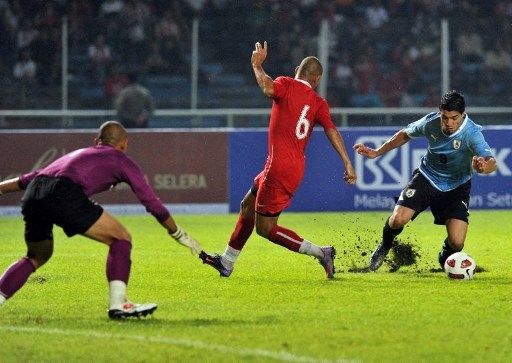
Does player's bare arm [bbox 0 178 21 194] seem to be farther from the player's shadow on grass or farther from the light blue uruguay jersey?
the light blue uruguay jersey

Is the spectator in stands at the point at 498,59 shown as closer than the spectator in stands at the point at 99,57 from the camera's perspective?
No

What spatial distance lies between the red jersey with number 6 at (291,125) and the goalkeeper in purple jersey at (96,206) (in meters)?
2.85

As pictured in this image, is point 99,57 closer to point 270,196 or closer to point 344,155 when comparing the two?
point 270,196

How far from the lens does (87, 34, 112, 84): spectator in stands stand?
24406mm

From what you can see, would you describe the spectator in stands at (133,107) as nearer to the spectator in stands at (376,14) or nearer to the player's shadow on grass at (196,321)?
the spectator in stands at (376,14)

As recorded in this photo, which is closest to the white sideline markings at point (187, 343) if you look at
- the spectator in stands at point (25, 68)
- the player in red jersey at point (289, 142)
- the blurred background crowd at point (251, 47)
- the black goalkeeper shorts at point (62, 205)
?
the black goalkeeper shorts at point (62, 205)

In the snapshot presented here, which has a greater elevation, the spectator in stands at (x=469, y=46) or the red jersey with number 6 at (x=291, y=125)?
the red jersey with number 6 at (x=291, y=125)

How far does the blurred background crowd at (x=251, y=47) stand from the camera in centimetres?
2455

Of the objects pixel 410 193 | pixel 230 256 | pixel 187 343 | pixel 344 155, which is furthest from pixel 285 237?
pixel 187 343

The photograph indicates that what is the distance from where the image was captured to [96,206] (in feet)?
30.0

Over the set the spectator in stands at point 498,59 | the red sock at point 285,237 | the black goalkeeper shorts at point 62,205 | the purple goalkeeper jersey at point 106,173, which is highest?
the purple goalkeeper jersey at point 106,173

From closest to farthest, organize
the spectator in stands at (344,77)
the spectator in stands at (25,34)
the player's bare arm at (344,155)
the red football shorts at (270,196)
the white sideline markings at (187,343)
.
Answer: the white sideline markings at (187,343)
the player's bare arm at (344,155)
the red football shorts at (270,196)
the spectator in stands at (25,34)
the spectator in stands at (344,77)

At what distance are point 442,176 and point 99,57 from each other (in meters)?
13.2

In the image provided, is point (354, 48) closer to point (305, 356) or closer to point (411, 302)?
point (411, 302)
